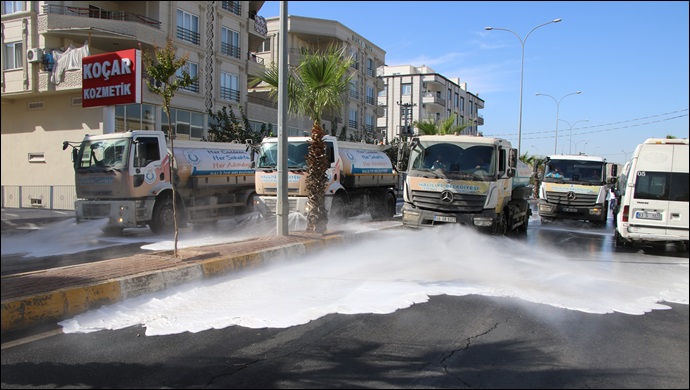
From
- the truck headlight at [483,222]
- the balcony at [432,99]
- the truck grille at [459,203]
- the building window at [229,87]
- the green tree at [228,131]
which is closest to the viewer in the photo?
the truck headlight at [483,222]

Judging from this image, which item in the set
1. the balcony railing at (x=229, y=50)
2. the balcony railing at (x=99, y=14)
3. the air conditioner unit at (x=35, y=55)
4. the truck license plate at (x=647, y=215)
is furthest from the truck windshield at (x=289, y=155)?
the balcony railing at (x=229, y=50)

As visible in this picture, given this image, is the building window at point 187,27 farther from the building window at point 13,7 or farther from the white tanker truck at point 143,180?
the white tanker truck at point 143,180

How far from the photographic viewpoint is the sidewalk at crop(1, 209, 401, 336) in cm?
554

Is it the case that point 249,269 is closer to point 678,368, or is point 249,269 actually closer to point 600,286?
point 600,286

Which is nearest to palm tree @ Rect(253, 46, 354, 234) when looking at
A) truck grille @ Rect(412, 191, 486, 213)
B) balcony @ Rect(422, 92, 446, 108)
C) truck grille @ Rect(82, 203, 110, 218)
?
truck grille @ Rect(412, 191, 486, 213)

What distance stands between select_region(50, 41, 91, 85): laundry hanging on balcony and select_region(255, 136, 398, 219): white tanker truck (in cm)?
1316

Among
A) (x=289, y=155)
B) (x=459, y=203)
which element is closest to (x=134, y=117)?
(x=289, y=155)

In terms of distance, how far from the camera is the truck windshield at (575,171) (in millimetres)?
16734

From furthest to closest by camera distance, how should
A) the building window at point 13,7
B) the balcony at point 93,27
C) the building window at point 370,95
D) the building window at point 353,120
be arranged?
the building window at point 370,95
the building window at point 353,120
the building window at point 13,7
the balcony at point 93,27

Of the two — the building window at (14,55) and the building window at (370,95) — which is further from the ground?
the building window at (370,95)

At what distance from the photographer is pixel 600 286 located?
7.04m

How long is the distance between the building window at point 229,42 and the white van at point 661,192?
26972mm

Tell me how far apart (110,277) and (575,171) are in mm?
15191

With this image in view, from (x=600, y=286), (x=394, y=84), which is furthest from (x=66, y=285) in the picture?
(x=394, y=84)
